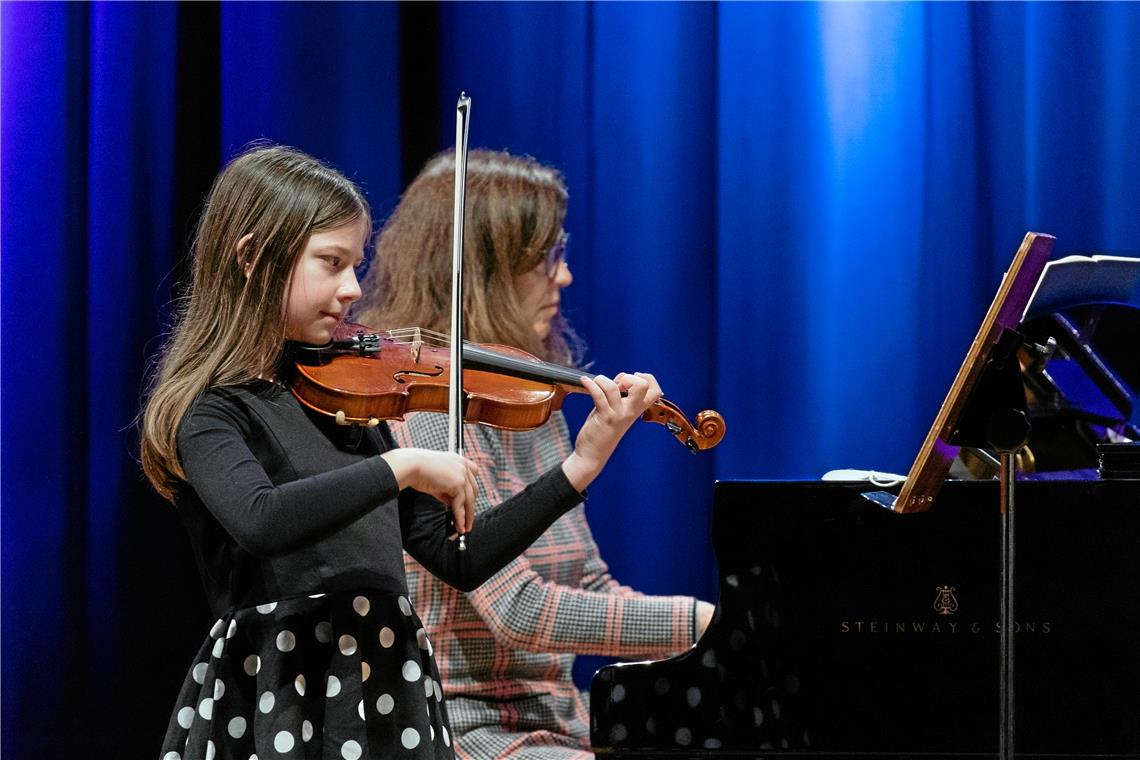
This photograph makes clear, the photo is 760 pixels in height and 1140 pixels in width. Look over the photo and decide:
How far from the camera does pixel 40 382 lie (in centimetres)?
227

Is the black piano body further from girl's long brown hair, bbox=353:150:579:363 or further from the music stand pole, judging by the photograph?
girl's long brown hair, bbox=353:150:579:363

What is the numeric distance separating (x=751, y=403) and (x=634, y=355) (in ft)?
0.82

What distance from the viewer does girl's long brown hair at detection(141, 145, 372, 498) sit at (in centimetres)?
139

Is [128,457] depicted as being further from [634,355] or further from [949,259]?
[949,259]

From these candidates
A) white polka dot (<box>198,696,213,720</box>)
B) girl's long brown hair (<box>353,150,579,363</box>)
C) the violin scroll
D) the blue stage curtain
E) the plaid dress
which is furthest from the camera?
the blue stage curtain

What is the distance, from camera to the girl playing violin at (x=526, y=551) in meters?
1.80

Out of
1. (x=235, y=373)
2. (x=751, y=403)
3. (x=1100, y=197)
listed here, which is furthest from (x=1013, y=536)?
(x=1100, y=197)

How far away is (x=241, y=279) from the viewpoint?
1443 millimetres

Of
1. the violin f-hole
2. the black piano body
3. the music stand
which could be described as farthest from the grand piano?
the violin f-hole

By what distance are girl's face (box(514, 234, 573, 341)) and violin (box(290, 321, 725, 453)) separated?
39 centimetres

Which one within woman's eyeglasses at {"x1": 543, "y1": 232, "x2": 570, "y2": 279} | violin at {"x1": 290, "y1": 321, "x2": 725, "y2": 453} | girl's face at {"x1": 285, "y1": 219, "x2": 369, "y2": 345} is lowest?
violin at {"x1": 290, "y1": 321, "x2": 725, "y2": 453}

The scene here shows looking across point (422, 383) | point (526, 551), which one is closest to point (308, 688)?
point (422, 383)

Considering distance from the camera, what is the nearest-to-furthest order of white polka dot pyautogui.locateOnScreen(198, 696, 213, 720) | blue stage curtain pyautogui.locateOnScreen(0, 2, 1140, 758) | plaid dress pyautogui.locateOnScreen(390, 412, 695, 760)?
1. white polka dot pyautogui.locateOnScreen(198, 696, 213, 720)
2. plaid dress pyautogui.locateOnScreen(390, 412, 695, 760)
3. blue stage curtain pyautogui.locateOnScreen(0, 2, 1140, 758)

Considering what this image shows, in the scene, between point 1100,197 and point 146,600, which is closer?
point 146,600
